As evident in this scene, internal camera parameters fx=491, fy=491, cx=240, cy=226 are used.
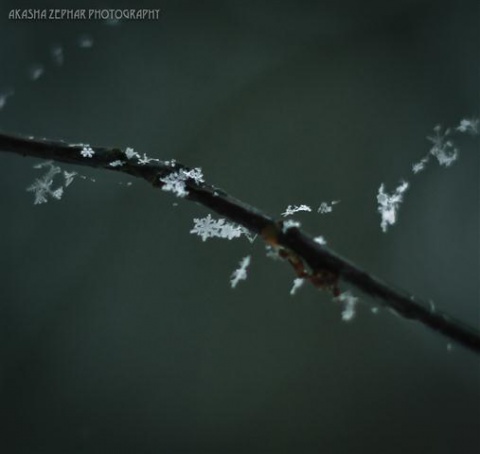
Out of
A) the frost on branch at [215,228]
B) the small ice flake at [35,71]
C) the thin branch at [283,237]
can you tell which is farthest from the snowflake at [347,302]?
the small ice flake at [35,71]

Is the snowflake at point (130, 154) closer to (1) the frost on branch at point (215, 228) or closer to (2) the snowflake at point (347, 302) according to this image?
(1) the frost on branch at point (215, 228)

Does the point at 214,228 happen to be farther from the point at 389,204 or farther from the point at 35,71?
the point at 35,71

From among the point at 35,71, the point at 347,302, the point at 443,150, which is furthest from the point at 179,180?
the point at 35,71

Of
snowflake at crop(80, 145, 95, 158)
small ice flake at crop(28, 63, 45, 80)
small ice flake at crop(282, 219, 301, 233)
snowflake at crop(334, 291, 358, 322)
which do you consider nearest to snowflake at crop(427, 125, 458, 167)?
snowflake at crop(334, 291, 358, 322)


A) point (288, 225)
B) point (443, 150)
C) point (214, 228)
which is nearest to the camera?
point (288, 225)

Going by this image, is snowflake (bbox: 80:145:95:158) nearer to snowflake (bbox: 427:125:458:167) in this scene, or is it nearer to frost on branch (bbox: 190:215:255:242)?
frost on branch (bbox: 190:215:255:242)

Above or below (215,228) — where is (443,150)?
above

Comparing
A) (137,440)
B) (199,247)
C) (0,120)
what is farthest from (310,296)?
(0,120)

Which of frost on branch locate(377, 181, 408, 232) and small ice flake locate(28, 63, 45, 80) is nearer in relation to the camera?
frost on branch locate(377, 181, 408, 232)

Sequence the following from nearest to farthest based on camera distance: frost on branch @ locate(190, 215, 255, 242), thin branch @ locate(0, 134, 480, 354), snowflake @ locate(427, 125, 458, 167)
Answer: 1. thin branch @ locate(0, 134, 480, 354)
2. frost on branch @ locate(190, 215, 255, 242)
3. snowflake @ locate(427, 125, 458, 167)
